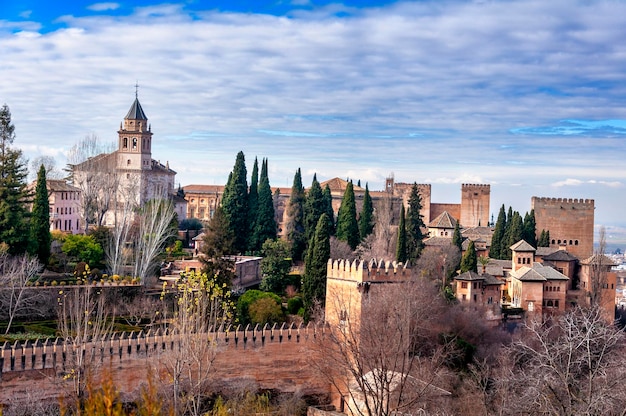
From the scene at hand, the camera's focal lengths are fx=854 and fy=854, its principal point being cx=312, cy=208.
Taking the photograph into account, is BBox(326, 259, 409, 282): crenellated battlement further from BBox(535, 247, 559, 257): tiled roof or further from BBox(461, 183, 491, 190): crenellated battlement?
BBox(461, 183, 491, 190): crenellated battlement

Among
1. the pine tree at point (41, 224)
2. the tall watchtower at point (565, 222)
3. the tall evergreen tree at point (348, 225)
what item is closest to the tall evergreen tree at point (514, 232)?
the tall watchtower at point (565, 222)

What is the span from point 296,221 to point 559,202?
22431 millimetres

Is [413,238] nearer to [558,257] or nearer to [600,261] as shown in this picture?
[558,257]

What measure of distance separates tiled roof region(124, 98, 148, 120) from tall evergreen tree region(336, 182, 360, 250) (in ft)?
55.6

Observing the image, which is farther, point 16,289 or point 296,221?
point 296,221

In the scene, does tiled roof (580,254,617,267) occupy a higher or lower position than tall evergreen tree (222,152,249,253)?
lower

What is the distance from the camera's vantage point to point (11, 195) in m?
34.4

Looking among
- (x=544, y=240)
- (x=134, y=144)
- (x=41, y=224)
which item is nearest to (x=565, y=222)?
(x=544, y=240)

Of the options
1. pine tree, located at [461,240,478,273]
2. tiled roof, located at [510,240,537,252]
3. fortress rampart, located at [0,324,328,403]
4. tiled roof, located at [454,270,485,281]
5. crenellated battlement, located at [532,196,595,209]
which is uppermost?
crenellated battlement, located at [532,196,595,209]

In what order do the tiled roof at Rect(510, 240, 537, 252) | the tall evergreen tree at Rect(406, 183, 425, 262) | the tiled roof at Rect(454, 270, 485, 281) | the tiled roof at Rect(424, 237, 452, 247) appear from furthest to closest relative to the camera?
1. the tiled roof at Rect(424, 237, 452, 247)
2. the tall evergreen tree at Rect(406, 183, 425, 262)
3. the tiled roof at Rect(510, 240, 537, 252)
4. the tiled roof at Rect(454, 270, 485, 281)

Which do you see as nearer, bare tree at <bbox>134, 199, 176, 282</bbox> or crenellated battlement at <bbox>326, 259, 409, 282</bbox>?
crenellated battlement at <bbox>326, 259, 409, 282</bbox>

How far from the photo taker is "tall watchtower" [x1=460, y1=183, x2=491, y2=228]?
73562 millimetres


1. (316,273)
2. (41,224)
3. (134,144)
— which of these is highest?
(134,144)

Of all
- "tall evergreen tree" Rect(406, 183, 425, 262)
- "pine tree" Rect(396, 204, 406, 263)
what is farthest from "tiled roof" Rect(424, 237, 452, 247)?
"pine tree" Rect(396, 204, 406, 263)
